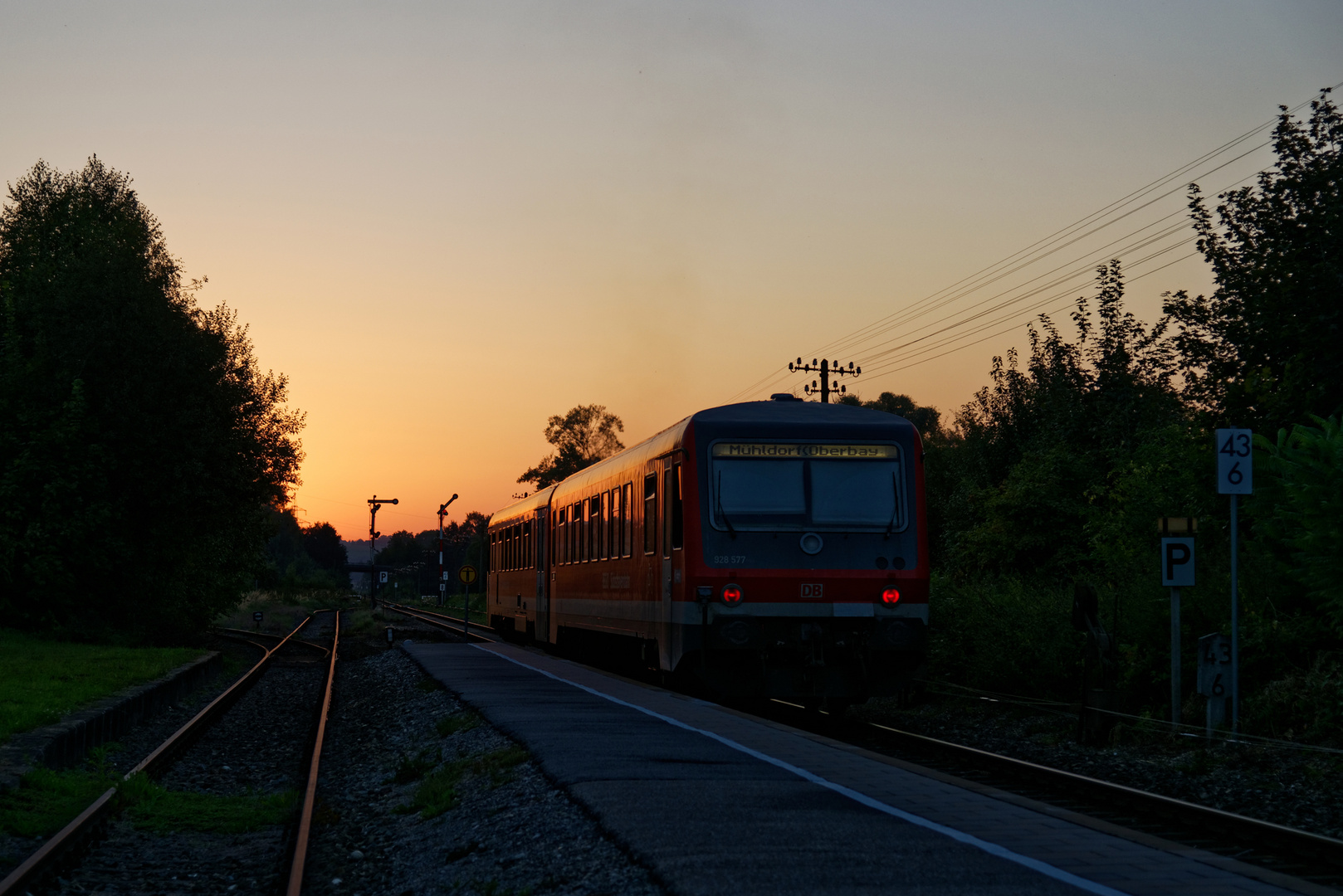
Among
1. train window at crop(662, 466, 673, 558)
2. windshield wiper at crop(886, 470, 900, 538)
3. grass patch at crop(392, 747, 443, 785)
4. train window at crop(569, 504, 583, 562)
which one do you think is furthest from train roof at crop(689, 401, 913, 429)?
train window at crop(569, 504, 583, 562)

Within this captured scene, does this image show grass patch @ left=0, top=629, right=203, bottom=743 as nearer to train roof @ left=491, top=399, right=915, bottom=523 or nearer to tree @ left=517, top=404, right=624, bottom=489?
train roof @ left=491, top=399, right=915, bottom=523

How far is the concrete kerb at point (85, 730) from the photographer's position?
11.9 metres

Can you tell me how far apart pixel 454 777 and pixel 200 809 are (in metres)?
2.17

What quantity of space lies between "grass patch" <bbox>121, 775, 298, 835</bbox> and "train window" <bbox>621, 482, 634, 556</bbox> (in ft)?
21.8

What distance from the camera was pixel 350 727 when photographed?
17938mm

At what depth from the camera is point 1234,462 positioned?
43.7 ft

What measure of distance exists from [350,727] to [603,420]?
291 ft

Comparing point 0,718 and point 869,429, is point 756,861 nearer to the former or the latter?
point 869,429

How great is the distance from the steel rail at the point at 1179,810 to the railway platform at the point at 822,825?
81 cm

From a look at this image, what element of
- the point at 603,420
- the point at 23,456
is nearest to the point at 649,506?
the point at 23,456

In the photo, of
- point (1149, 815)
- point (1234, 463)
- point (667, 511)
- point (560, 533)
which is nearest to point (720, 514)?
point (667, 511)

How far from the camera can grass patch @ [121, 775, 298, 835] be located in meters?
10.6

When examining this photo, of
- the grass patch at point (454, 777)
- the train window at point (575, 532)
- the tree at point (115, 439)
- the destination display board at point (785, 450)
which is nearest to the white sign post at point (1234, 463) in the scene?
the destination display board at point (785, 450)

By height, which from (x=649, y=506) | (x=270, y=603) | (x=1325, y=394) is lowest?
(x=270, y=603)
